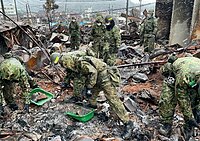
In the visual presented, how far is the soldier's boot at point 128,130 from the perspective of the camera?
14.7ft

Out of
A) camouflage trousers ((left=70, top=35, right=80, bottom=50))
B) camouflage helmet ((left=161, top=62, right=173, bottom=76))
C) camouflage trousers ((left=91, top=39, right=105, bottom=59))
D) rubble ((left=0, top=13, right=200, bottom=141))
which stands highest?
camouflage helmet ((left=161, top=62, right=173, bottom=76))

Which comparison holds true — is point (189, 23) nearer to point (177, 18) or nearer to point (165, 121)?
point (177, 18)

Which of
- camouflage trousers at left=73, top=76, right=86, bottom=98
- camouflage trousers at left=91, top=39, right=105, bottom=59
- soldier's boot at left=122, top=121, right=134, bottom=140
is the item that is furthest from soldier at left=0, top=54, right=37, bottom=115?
camouflage trousers at left=91, top=39, right=105, bottom=59

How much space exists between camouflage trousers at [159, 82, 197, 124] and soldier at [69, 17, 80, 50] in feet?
26.1

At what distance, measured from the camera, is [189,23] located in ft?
35.2

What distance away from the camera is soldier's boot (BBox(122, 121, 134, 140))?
449cm

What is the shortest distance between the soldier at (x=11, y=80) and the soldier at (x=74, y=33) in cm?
679

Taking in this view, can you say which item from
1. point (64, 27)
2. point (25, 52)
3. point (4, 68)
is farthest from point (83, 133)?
point (64, 27)

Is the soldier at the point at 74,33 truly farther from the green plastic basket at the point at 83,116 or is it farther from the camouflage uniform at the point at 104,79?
the green plastic basket at the point at 83,116

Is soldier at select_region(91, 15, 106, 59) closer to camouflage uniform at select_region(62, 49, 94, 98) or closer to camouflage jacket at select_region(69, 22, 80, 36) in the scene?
camouflage uniform at select_region(62, 49, 94, 98)

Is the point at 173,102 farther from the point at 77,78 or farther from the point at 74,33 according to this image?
the point at 74,33

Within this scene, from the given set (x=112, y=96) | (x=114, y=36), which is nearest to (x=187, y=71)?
(x=112, y=96)

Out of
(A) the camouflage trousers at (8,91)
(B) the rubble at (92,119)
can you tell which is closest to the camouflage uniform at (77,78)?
(B) the rubble at (92,119)

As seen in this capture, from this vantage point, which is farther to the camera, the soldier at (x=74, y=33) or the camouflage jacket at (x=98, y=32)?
the soldier at (x=74, y=33)
